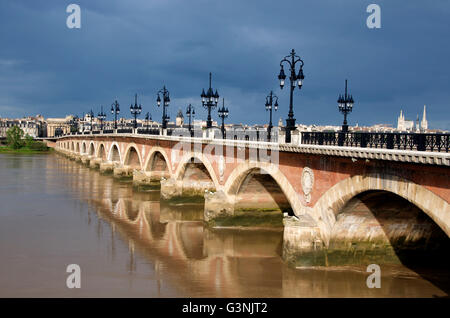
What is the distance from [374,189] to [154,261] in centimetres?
936

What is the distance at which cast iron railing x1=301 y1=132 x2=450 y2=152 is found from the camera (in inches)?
480

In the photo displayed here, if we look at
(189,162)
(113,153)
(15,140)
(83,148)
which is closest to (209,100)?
(189,162)

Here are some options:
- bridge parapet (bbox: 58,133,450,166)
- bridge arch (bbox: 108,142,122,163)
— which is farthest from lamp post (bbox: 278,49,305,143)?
bridge arch (bbox: 108,142,122,163)

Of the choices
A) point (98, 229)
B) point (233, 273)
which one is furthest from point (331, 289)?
point (98, 229)

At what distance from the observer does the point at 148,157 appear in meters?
41.7

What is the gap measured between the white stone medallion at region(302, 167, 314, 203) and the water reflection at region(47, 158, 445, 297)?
108 inches

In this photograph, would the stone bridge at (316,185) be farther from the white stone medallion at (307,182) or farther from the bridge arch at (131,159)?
the bridge arch at (131,159)

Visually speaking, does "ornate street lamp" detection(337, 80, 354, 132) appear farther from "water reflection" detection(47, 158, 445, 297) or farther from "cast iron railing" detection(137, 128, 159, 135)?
"cast iron railing" detection(137, 128, 159, 135)

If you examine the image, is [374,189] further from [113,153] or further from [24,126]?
[24,126]

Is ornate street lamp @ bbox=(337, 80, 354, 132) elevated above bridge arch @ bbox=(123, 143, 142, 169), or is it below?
above

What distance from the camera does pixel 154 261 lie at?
19.5 m

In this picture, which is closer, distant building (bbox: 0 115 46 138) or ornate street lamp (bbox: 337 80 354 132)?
ornate street lamp (bbox: 337 80 354 132)

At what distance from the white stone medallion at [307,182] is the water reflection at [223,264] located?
2746mm

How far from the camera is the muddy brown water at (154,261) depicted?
15898 mm
